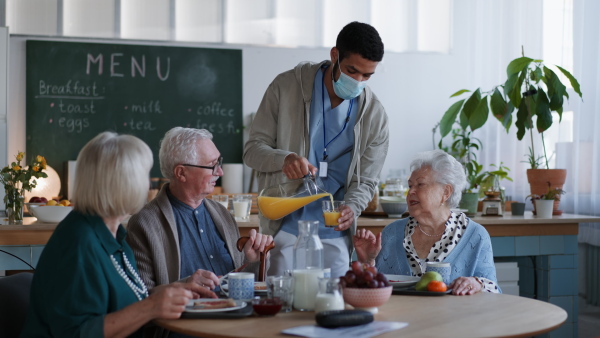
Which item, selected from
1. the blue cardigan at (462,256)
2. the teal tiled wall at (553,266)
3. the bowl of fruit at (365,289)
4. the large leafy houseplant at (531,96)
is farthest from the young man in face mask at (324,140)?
the large leafy houseplant at (531,96)

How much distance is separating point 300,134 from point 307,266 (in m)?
0.86

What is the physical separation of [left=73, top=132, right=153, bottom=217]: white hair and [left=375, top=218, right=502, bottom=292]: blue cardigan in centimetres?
112

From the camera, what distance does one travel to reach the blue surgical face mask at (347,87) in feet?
8.66

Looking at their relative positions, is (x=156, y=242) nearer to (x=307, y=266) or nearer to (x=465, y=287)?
(x=307, y=266)

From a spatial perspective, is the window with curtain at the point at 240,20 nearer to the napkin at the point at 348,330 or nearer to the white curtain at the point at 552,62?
the white curtain at the point at 552,62

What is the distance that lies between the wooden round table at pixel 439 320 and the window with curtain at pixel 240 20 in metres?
4.39

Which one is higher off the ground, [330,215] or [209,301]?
[330,215]

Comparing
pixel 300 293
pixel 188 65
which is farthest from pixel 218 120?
pixel 300 293

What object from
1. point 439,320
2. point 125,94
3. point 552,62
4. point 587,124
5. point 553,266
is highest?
point 552,62

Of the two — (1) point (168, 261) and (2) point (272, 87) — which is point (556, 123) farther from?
(1) point (168, 261)

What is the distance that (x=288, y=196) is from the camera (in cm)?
259

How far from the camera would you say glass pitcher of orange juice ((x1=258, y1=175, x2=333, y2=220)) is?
252 cm

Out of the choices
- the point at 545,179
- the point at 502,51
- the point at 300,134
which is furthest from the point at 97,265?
the point at 502,51

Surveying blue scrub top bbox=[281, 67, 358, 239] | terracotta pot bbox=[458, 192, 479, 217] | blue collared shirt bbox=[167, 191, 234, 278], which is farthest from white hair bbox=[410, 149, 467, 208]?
terracotta pot bbox=[458, 192, 479, 217]
